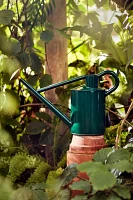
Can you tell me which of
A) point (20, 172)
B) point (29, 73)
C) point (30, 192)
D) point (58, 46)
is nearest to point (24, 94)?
point (29, 73)

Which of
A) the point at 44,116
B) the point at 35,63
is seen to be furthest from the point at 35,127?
the point at 35,63

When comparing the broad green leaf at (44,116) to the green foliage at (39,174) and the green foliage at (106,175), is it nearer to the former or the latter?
the green foliage at (39,174)

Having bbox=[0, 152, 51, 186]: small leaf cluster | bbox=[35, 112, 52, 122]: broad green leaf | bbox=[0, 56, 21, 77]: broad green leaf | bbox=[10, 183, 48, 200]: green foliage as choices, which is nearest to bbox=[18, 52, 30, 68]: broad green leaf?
bbox=[0, 56, 21, 77]: broad green leaf

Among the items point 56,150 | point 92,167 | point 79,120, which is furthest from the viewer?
point 56,150

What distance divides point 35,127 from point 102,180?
1.43 feet

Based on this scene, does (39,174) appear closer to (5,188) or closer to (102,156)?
(5,188)

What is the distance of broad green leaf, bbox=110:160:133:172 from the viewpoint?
430mm

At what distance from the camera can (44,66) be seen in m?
0.96

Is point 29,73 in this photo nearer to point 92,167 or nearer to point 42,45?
point 42,45

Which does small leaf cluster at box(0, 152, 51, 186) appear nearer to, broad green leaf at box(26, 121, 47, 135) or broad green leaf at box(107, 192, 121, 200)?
broad green leaf at box(26, 121, 47, 135)

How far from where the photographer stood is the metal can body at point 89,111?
60cm

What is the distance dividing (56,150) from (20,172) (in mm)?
145

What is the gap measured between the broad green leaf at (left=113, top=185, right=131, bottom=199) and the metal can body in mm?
167

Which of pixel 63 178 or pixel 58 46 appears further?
pixel 58 46
